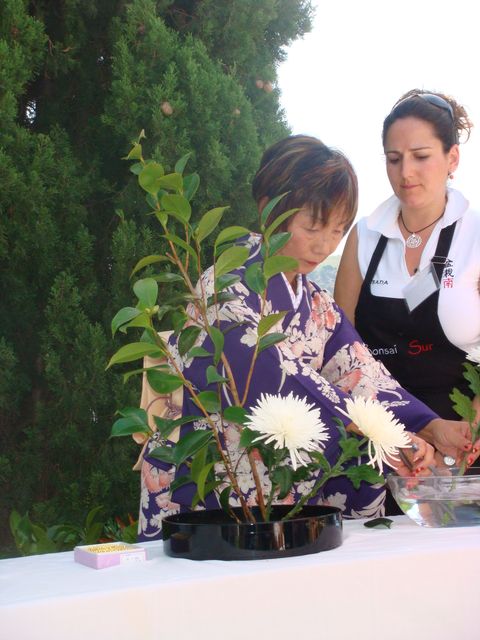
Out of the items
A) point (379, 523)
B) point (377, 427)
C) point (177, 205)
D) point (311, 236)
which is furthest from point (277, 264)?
point (311, 236)

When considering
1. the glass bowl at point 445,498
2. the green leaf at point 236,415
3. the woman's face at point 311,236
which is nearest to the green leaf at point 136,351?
the green leaf at point 236,415

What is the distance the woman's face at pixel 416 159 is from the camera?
2363mm

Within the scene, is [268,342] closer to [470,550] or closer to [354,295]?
[470,550]

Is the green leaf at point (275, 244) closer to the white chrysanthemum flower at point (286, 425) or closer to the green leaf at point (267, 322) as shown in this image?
the green leaf at point (267, 322)

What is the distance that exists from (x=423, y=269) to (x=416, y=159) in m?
0.28

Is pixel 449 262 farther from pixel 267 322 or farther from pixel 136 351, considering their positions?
pixel 136 351

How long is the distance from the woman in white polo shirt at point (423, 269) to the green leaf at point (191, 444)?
117 centimetres

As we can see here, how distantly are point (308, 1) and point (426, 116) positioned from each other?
1.98 metres

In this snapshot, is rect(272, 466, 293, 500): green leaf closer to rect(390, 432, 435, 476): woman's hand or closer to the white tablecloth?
the white tablecloth

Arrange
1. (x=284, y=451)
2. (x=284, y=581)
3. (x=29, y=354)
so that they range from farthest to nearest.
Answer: (x=29, y=354), (x=284, y=451), (x=284, y=581)

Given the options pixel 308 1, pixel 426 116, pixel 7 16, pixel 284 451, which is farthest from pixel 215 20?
pixel 284 451

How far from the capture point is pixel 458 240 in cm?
240

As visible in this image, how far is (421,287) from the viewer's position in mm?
2355

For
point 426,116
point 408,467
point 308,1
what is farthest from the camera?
point 308,1
